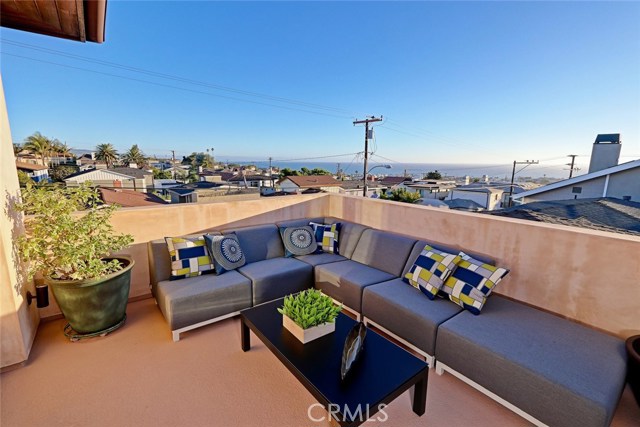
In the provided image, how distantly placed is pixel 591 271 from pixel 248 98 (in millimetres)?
15587

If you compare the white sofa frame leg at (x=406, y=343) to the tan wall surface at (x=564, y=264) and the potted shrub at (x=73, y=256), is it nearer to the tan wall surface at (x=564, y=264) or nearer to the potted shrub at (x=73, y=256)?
the tan wall surface at (x=564, y=264)

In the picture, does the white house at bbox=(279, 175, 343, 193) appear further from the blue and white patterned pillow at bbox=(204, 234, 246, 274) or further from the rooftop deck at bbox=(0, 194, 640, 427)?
the rooftop deck at bbox=(0, 194, 640, 427)

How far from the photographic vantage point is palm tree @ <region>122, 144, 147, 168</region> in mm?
36628

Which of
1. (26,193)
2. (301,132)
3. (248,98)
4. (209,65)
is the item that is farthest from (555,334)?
(301,132)

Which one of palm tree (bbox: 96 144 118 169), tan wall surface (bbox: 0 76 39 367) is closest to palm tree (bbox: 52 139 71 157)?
palm tree (bbox: 96 144 118 169)

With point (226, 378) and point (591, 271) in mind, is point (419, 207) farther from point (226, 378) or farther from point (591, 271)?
point (226, 378)

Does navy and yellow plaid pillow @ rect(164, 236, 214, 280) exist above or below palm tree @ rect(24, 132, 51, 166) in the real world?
below

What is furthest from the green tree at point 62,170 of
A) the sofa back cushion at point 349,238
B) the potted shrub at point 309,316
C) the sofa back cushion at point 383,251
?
the potted shrub at point 309,316

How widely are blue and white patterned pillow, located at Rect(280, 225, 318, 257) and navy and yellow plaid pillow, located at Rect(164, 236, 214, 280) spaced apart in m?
0.94

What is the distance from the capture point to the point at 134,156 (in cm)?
3684

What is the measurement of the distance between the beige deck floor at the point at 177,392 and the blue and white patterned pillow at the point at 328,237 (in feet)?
4.90

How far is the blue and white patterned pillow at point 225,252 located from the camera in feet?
8.93

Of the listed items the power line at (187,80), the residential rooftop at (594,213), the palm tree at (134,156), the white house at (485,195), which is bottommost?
the white house at (485,195)

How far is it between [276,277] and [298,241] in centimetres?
73
